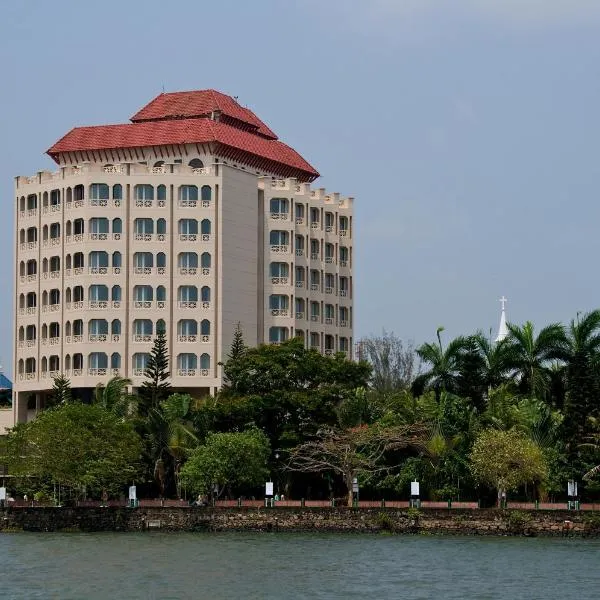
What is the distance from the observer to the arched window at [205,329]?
13500cm

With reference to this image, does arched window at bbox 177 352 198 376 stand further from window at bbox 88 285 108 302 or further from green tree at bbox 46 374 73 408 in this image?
green tree at bbox 46 374 73 408

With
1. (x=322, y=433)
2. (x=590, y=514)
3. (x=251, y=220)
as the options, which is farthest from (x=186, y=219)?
(x=590, y=514)

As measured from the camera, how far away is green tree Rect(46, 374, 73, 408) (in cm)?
12662

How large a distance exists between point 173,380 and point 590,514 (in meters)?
48.7

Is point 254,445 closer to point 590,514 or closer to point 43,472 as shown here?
point 43,472

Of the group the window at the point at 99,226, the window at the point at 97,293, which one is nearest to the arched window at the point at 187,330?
the window at the point at 97,293

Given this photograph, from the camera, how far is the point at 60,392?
127688mm

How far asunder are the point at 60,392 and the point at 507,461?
135 ft

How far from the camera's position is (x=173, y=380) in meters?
A: 134

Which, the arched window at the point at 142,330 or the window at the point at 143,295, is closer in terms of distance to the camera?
the arched window at the point at 142,330

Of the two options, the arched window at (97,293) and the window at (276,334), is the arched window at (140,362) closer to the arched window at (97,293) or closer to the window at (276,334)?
the arched window at (97,293)

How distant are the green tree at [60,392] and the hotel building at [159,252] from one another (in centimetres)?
205

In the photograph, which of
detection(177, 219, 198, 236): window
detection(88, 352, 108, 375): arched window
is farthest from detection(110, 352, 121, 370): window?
detection(177, 219, 198, 236): window

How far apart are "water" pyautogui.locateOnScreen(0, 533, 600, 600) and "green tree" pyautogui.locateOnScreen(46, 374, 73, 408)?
29.6 m
